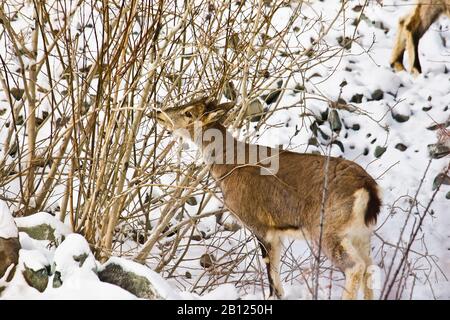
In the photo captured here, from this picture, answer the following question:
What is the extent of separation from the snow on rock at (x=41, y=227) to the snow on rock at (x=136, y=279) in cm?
77

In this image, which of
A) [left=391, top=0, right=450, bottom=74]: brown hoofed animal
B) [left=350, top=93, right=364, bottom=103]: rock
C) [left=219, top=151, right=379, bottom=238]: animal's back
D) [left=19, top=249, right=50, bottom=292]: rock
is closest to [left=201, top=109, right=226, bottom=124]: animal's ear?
[left=219, top=151, right=379, bottom=238]: animal's back

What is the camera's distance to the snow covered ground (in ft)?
23.7

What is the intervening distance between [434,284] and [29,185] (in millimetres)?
3204

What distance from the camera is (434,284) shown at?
7152 mm

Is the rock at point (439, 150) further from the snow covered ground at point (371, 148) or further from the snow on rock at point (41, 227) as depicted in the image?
the snow on rock at point (41, 227)

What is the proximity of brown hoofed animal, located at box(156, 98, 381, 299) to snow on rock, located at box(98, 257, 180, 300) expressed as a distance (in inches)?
27.1

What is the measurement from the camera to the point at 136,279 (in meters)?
5.48

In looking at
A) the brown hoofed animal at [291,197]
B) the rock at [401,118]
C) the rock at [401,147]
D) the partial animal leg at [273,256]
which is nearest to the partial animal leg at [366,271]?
the brown hoofed animal at [291,197]

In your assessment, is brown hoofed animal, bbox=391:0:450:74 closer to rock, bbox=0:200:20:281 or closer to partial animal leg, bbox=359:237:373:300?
partial animal leg, bbox=359:237:373:300

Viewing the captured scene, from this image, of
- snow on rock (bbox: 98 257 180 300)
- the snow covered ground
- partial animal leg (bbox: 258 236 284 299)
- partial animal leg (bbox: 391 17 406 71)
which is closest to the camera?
snow on rock (bbox: 98 257 180 300)

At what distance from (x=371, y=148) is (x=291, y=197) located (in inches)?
137

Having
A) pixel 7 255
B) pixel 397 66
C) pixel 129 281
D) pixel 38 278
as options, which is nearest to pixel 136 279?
pixel 129 281

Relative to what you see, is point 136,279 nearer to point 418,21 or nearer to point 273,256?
point 273,256
